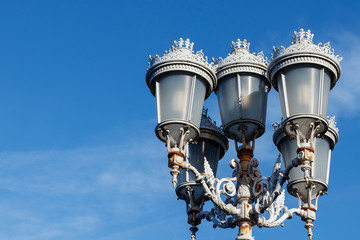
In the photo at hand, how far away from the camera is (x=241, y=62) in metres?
11.6

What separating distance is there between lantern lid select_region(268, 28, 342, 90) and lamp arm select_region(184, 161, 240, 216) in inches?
64.7

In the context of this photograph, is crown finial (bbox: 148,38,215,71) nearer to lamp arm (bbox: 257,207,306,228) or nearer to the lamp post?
the lamp post

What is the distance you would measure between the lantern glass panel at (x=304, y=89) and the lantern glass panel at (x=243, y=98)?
38.1 inches

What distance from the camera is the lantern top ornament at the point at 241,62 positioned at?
1158 centimetres

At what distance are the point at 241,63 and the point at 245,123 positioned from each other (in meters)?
0.97

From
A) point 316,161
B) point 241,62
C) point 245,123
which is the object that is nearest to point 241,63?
point 241,62

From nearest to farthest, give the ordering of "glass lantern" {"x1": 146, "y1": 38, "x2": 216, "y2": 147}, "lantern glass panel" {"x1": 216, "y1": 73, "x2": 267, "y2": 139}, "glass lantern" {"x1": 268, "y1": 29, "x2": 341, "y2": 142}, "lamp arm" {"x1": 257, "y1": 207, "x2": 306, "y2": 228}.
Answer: "glass lantern" {"x1": 268, "y1": 29, "x2": 341, "y2": 142} < "glass lantern" {"x1": 146, "y1": 38, "x2": 216, "y2": 147} < "lamp arm" {"x1": 257, "y1": 207, "x2": 306, "y2": 228} < "lantern glass panel" {"x1": 216, "y1": 73, "x2": 267, "y2": 139}

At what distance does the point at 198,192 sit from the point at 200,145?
769 millimetres

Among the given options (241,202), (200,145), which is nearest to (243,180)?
(241,202)

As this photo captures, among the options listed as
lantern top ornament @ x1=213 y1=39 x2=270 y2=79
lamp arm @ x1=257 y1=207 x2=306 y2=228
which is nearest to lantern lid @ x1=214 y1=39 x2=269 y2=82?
lantern top ornament @ x1=213 y1=39 x2=270 y2=79

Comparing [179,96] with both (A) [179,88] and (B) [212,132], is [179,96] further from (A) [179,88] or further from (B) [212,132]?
(B) [212,132]

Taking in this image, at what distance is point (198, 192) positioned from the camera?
39.1 feet

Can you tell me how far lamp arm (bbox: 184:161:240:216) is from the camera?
34.2ft

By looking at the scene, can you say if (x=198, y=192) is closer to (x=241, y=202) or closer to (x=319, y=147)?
(x=241, y=202)
